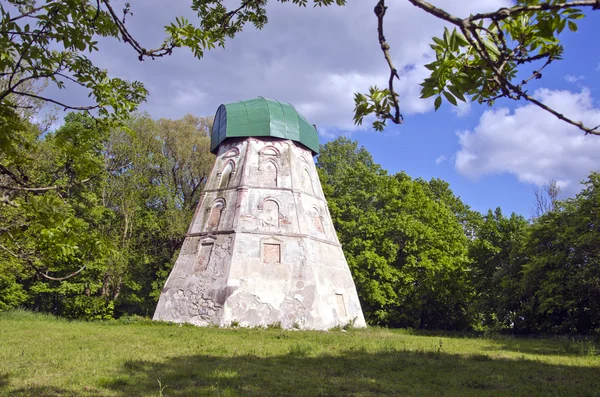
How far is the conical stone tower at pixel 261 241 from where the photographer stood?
55.8ft

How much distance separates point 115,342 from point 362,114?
37.9 feet

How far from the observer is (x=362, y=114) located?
93.8 inches

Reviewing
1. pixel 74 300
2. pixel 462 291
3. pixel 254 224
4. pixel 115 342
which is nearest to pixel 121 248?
pixel 74 300

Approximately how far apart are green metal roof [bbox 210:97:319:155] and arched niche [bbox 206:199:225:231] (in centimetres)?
330

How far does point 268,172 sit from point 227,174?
2.04 metres

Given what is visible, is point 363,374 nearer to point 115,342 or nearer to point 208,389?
point 208,389

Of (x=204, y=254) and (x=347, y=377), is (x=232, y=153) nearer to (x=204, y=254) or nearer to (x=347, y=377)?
(x=204, y=254)

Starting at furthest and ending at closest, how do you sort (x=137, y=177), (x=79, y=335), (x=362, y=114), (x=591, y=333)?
(x=137, y=177), (x=591, y=333), (x=79, y=335), (x=362, y=114)

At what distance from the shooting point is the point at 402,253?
25938mm

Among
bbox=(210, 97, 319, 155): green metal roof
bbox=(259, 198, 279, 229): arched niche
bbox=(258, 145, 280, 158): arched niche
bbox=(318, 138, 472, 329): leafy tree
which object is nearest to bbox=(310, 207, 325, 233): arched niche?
bbox=(259, 198, 279, 229): arched niche

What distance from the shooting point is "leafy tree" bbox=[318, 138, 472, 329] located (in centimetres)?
2405

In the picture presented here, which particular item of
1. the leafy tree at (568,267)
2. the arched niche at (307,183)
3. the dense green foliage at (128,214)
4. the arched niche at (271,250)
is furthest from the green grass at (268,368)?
the dense green foliage at (128,214)

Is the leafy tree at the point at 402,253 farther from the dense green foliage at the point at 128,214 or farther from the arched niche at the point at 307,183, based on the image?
the dense green foliage at the point at 128,214

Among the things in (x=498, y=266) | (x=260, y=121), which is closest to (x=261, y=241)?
(x=260, y=121)
